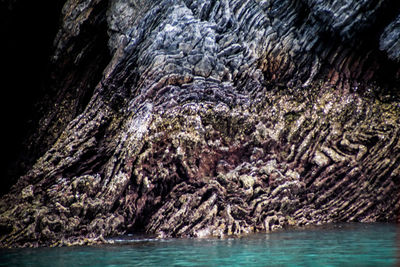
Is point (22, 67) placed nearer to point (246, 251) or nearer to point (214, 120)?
point (214, 120)

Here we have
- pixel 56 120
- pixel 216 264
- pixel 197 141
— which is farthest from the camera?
pixel 56 120

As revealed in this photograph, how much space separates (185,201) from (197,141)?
5.36 feet

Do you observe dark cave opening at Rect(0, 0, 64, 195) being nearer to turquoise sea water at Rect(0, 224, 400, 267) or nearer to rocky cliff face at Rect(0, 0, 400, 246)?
rocky cliff face at Rect(0, 0, 400, 246)

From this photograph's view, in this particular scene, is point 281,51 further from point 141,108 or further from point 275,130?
point 141,108

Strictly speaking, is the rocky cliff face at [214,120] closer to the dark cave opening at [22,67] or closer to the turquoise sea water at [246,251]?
the dark cave opening at [22,67]

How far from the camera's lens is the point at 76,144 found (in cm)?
1052

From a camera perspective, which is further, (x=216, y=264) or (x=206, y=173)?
(x=206, y=173)

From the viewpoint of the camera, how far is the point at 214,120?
10.8m

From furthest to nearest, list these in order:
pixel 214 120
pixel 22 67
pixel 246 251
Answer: pixel 22 67 < pixel 214 120 < pixel 246 251

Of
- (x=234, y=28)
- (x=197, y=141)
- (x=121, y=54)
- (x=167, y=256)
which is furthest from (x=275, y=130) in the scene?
(x=167, y=256)

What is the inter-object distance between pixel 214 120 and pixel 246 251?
494 cm

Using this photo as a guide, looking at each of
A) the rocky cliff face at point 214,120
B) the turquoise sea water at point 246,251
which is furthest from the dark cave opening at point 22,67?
the turquoise sea water at point 246,251

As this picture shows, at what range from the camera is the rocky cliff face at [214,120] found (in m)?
9.59

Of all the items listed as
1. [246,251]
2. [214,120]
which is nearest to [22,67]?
[214,120]
